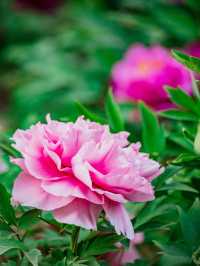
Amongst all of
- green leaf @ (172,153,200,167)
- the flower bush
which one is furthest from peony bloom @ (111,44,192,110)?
green leaf @ (172,153,200,167)

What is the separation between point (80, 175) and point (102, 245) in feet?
0.33

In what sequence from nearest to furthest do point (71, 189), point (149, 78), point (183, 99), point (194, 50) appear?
point (71, 189)
point (183, 99)
point (149, 78)
point (194, 50)

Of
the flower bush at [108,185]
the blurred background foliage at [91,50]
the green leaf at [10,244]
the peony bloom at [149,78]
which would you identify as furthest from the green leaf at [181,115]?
the blurred background foliage at [91,50]

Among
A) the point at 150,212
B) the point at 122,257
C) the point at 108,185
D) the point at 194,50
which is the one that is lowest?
the point at 194,50

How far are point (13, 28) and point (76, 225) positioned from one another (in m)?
3.12

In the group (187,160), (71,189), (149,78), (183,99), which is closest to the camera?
(71,189)

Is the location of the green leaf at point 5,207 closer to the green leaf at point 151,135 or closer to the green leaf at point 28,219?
the green leaf at point 28,219

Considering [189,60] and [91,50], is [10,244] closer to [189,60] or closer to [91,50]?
[189,60]

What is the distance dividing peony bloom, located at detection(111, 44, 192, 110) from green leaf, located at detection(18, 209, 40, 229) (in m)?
0.76

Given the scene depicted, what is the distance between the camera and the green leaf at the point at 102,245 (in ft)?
2.75

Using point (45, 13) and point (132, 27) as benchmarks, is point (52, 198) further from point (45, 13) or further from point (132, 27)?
point (45, 13)

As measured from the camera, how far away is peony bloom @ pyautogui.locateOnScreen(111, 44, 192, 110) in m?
1.65

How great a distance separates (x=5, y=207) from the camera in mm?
845

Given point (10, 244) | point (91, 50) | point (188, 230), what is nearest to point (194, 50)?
point (91, 50)
